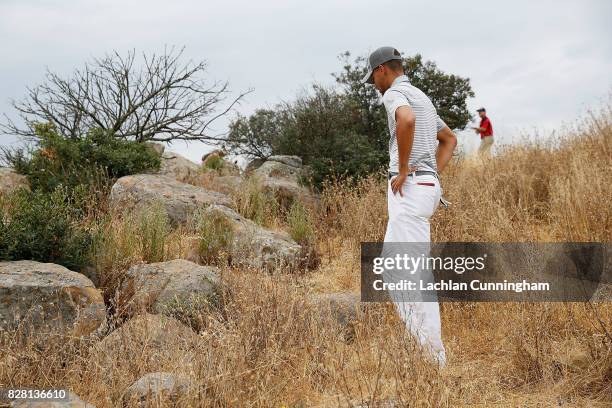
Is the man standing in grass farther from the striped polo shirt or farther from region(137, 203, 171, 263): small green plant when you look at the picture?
region(137, 203, 171, 263): small green plant

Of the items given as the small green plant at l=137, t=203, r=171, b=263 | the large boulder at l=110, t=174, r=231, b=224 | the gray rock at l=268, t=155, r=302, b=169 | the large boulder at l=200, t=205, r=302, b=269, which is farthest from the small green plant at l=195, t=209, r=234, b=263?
the gray rock at l=268, t=155, r=302, b=169

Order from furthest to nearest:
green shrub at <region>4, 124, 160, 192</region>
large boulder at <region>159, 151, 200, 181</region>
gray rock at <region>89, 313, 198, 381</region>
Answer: large boulder at <region>159, 151, 200, 181</region>, green shrub at <region>4, 124, 160, 192</region>, gray rock at <region>89, 313, 198, 381</region>

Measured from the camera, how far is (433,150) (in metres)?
4.66

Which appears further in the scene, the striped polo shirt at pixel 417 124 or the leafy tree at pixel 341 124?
the leafy tree at pixel 341 124

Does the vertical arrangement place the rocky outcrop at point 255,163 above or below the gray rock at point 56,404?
above

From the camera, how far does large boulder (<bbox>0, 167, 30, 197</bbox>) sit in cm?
1112

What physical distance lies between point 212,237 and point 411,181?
3.93 metres

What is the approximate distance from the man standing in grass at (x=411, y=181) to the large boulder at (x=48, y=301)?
7.91 ft

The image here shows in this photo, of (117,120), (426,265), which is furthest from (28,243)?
(117,120)

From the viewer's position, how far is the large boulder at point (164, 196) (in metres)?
9.29

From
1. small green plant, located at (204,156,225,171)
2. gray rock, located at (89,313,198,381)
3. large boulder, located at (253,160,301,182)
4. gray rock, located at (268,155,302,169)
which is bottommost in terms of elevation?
gray rock, located at (89,313,198,381)

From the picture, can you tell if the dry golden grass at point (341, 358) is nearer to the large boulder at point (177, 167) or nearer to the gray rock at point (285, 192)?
the gray rock at point (285, 192)

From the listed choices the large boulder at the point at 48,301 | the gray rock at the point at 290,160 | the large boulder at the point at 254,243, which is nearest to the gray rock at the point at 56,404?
the large boulder at the point at 48,301

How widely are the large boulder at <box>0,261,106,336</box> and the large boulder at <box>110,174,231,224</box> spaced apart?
12.0 feet
